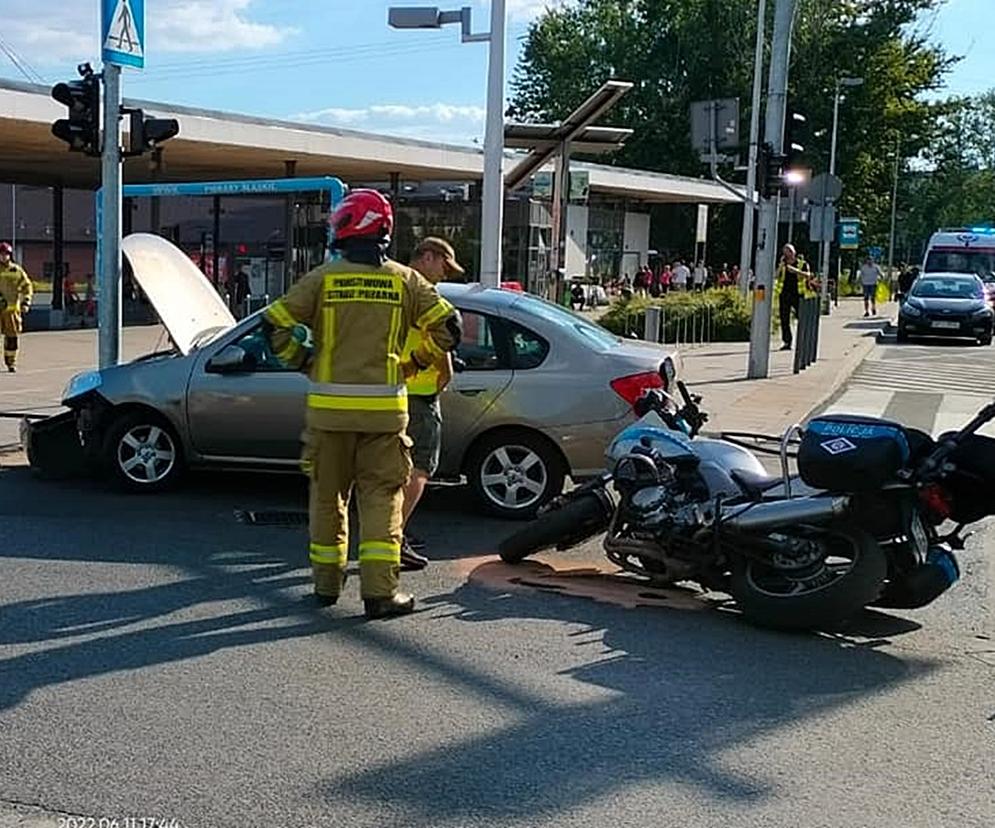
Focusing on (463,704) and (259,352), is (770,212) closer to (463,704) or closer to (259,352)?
(259,352)

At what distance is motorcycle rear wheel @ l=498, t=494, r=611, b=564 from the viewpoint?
279 inches

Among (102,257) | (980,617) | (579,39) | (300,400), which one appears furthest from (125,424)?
(579,39)

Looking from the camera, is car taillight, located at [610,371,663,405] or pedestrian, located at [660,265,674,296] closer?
car taillight, located at [610,371,663,405]

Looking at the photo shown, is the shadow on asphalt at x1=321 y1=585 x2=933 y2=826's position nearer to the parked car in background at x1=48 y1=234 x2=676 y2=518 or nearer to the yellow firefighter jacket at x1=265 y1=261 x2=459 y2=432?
the yellow firefighter jacket at x1=265 y1=261 x2=459 y2=432

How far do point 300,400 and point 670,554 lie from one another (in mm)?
3201

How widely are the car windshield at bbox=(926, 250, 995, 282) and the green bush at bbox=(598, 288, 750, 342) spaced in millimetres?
10945

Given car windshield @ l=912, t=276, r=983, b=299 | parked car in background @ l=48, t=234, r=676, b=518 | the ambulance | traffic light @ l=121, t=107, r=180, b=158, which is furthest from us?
the ambulance

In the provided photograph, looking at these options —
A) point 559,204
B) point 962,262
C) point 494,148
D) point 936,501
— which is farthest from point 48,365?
point 962,262

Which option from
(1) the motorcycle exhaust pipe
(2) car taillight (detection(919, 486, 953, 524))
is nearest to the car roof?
(1) the motorcycle exhaust pipe

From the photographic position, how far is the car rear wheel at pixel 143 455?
9312 mm

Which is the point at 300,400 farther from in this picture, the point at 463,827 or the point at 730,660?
the point at 463,827

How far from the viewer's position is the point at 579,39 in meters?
72.6

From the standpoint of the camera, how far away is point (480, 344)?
29.0ft

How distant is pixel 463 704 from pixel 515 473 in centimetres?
375
